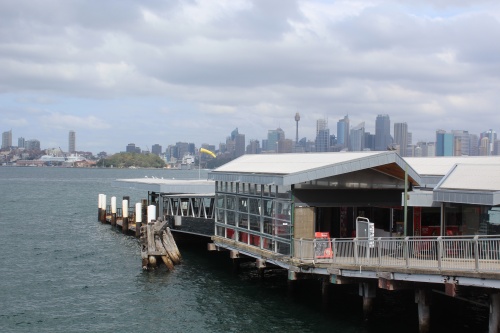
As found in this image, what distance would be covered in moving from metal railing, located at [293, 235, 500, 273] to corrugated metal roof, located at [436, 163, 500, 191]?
2.06m

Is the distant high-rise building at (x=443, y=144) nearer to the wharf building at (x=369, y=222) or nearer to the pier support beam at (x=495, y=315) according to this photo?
the wharf building at (x=369, y=222)

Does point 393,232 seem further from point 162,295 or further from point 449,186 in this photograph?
point 162,295

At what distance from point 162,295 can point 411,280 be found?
49.0 feet

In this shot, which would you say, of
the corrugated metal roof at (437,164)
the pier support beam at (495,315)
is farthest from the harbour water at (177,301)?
the corrugated metal roof at (437,164)

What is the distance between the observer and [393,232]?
31.6 metres

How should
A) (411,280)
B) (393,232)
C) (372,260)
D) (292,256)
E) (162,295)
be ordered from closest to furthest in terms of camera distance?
(411,280)
(372,260)
(292,256)
(393,232)
(162,295)

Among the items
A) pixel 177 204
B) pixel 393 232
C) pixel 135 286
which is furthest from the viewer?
pixel 177 204

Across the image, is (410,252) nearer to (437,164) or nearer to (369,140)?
(437,164)

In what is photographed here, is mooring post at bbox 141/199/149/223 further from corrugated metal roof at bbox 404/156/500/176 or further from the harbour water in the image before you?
corrugated metal roof at bbox 404/156/500/176

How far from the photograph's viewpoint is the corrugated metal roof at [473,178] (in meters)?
25.6

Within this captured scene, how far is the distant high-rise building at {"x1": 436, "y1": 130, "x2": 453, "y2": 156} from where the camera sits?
3941 inches

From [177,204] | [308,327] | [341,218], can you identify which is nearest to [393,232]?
[341,218]

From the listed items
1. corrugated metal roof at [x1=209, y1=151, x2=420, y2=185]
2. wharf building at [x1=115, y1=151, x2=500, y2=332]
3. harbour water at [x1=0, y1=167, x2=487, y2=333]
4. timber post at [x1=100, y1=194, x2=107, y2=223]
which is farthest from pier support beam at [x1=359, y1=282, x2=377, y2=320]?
timber post at [x1=100, y1=194, x2=107, y2=223]

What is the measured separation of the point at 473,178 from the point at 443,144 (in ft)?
267
